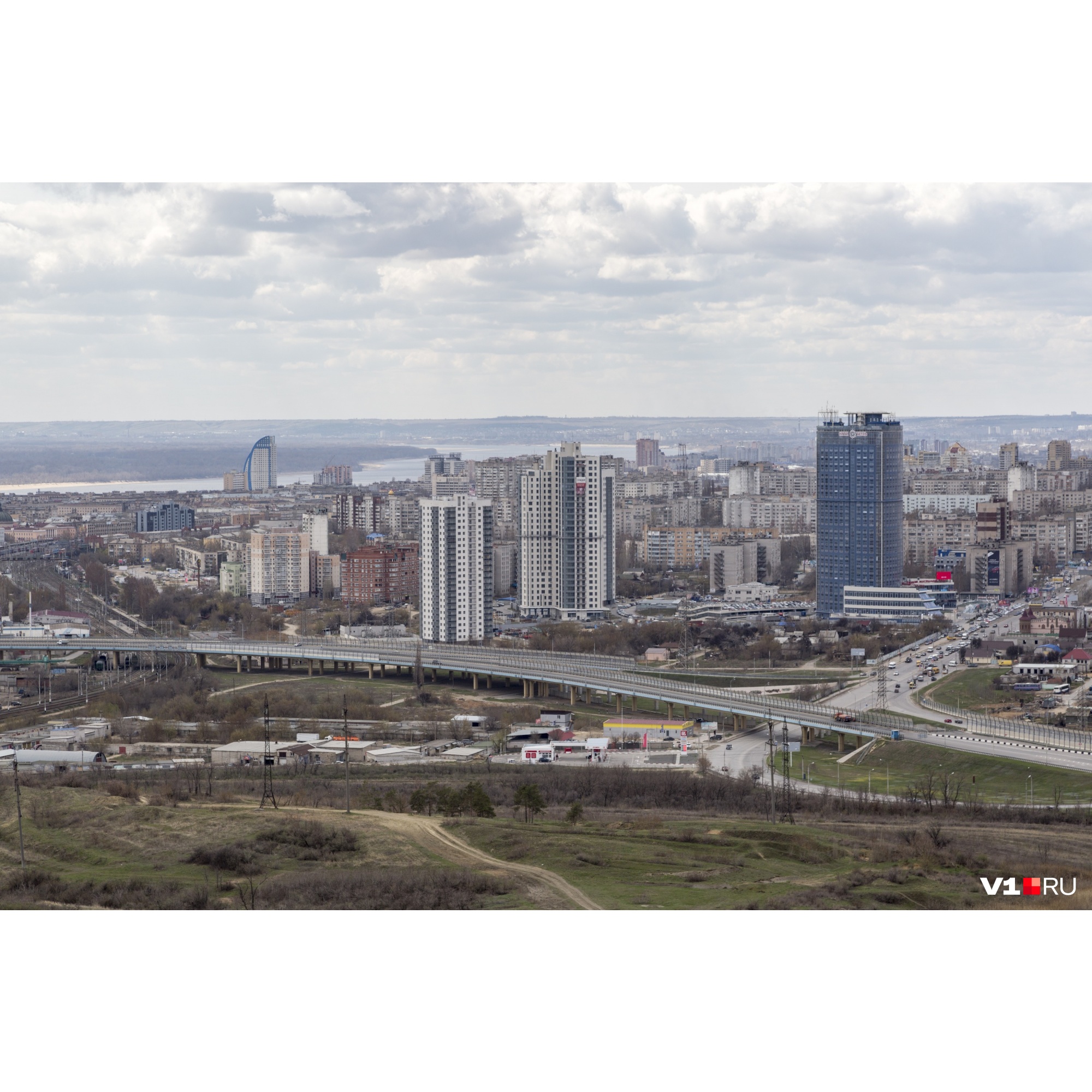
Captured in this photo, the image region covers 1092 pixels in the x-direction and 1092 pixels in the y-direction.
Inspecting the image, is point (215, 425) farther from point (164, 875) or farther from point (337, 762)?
point (164, 875)

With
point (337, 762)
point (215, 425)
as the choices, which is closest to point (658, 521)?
point (215, 425)

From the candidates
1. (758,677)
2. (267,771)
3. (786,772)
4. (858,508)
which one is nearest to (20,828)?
(267,771)

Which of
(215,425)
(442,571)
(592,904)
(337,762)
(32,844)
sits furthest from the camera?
(215,425)

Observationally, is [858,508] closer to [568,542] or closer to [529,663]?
[568,542]

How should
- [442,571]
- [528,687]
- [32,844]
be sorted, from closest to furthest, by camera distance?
[32,844], [528,687], [442,571]

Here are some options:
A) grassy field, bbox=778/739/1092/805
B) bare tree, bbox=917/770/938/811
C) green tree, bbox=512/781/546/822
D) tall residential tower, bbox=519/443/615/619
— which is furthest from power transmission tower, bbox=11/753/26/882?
tall residential tower, bbox=519/443/615/619

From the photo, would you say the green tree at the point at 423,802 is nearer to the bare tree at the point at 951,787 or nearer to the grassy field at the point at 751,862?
the grassy field at the point at 751,862

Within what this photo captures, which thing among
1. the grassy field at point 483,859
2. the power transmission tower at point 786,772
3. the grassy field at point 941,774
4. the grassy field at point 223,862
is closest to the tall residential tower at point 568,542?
the power transmission tower at point 786,772
